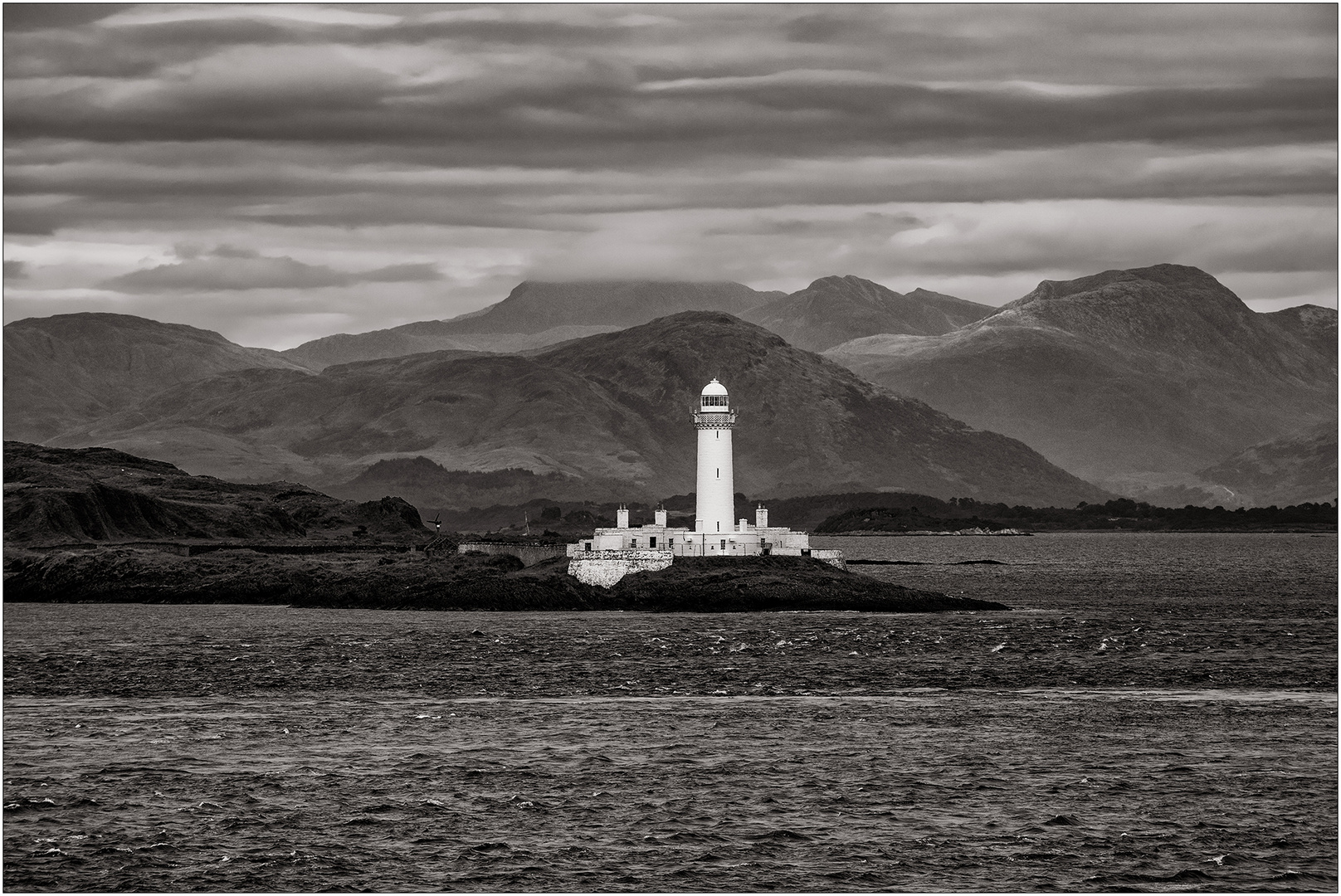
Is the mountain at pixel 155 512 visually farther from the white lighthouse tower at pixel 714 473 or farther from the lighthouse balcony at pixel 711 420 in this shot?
the lighthouse balcony at pixel 711 420

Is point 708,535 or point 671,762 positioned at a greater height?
point 708,535

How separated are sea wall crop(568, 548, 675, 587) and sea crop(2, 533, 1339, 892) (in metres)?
12.8

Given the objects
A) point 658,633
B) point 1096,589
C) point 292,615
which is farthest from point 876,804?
point 1096,589

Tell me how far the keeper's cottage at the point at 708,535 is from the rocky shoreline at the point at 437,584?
1.14 metres

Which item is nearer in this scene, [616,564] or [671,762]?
[671,762]

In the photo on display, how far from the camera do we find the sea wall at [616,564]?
10181cm

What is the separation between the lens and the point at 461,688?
65.6 m

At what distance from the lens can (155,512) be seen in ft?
541

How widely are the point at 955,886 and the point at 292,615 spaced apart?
75269 millimetres

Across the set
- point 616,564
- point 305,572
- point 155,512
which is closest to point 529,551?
point 305,572

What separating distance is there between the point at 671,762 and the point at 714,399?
59.6m

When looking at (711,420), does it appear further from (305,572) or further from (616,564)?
(305,572)

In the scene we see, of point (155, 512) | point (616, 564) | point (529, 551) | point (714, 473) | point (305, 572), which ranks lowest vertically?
point (305, 572)

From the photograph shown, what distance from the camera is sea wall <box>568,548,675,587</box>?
10181cm
